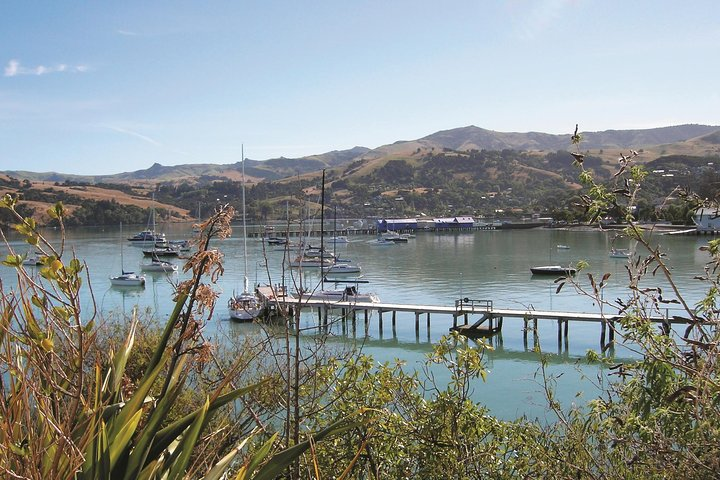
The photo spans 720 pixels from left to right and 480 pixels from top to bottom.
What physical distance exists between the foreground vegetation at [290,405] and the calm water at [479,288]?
41 cm

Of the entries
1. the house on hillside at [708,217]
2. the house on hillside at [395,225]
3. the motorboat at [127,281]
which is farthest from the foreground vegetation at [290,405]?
the house on hillside at [395,225]

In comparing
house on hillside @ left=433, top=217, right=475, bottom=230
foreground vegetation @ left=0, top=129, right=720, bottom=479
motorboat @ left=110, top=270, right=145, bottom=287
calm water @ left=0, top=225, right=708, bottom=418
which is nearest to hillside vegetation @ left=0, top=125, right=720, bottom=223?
house on hillside @ left=433, top=217, right=475, bottom=230

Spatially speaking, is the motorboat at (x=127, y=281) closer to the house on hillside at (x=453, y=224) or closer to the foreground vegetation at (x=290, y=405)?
Result: the foreground vegetation at (x=290, y=405)

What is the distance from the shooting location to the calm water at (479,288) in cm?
2002

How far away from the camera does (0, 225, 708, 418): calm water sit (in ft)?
65.7

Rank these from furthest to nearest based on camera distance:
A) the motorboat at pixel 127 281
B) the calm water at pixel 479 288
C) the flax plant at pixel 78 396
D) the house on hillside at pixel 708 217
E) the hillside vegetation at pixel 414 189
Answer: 1. the hillside vegetation at pixel 414 189
2. the motorboat at pixel 127 281
3. the calm water at pixel 479 288
4. the house on hillside at pixel 708 217
5. the flax plant at pixel 78 396

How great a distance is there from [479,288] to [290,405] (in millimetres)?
37197

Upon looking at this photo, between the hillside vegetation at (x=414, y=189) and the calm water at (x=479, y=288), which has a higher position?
the hillside vegetation at (x=414, y=189)

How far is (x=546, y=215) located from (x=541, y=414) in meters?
108

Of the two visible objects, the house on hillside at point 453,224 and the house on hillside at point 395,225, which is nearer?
the house on hillside at point 395,225

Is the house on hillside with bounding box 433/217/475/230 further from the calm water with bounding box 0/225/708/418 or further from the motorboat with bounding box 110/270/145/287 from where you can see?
the motorboat with bounding box 110/270/145/287

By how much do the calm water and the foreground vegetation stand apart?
0.41 m

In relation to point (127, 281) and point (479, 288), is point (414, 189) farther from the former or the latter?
point (479, 288)

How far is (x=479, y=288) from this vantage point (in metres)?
39.6
